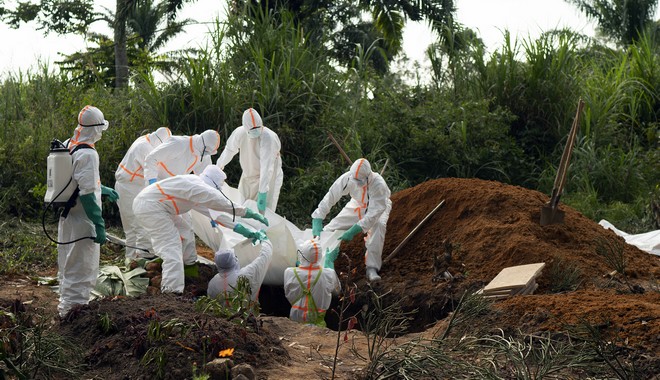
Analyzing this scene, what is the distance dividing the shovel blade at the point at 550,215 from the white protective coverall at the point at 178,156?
365 cm

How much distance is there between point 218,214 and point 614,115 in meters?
8.84

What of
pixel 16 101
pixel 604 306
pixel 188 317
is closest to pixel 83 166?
pixel 188 317

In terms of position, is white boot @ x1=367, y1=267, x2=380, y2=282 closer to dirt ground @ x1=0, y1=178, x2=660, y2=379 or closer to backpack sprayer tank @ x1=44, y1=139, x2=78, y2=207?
dirt ground @ x1=0, y1=178, x2=660, y2=379

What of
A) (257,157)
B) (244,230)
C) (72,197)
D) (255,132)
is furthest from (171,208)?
(257,157)

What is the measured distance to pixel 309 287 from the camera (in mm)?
7930

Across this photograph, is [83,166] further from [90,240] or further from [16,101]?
[16,101]

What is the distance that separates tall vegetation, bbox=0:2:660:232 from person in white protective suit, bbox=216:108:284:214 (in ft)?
6.89

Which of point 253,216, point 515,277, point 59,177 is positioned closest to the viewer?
point 59,177

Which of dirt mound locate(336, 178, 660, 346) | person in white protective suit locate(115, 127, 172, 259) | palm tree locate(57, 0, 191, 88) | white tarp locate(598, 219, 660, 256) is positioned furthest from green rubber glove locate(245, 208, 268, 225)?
palm tree locate(57, 0, 191, 88)

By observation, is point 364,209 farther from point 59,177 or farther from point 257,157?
point 59,177

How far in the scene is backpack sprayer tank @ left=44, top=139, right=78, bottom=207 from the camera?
6.82 meters

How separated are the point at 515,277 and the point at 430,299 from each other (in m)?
0.93

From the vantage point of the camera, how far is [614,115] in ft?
48.7

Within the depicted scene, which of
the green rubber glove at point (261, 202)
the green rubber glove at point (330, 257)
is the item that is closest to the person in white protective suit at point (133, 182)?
the green rubber glove at point (261, 202)
